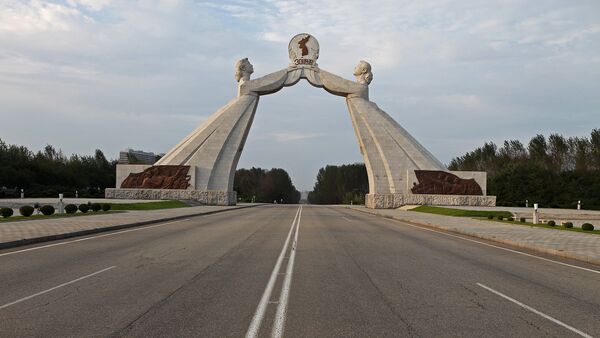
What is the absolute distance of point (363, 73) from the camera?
59312 mm

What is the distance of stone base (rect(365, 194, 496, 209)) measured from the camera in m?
51.2

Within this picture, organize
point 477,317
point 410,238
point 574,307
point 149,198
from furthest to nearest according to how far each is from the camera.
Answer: point 149,198 < point 410,238 < point 574,307 < point 477,317

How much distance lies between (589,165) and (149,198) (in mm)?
58811

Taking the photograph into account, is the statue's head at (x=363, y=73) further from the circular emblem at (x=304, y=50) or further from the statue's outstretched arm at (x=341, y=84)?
the circular emblem at (x=304, y=50)

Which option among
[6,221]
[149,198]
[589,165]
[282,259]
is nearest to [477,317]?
[282,259]

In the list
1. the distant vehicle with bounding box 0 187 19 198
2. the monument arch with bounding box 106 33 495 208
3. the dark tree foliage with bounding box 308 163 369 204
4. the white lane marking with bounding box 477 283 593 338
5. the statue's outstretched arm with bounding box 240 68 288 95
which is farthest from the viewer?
the dark tree foliage with bounding box 308 163 369 204

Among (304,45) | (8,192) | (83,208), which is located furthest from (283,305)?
(8,192)

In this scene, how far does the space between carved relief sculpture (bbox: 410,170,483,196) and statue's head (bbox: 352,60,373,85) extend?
1302 centimetres

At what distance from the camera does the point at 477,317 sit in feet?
21.8

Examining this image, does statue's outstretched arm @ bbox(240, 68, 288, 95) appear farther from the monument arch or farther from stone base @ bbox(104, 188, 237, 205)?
stone base @ bbox(104, 188, 237, 205)

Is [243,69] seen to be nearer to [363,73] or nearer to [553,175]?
[363,73]

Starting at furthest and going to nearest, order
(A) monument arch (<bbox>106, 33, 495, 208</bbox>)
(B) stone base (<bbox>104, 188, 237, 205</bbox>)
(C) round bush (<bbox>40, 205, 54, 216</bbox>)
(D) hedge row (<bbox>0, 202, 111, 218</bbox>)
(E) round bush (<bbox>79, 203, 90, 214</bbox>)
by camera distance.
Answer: (A) monument arch (<bbox>106, 33, 495, 208</bbox>) → (B) stone base (<bbox>104, 188, 237, 205</bbox>) → (E) round bush (<bbox>79, 203, 90, 214</bbox>) → (C) round bush (<bbox>40, 205, 54, 216</bbox>) → (D) hedge row (<bbox>0, 202, 111, 218</bbox>)

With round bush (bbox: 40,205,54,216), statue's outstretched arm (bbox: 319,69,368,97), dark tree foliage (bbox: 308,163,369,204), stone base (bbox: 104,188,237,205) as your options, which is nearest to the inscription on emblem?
statue's outstretched arm (bbox: 319,69,368,97)

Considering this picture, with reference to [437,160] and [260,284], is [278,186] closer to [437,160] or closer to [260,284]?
[437,160]
